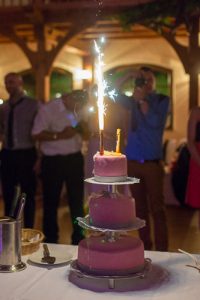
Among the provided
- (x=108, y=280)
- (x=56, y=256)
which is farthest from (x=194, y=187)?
(x=108, y=280)

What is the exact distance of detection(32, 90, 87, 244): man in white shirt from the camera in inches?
161

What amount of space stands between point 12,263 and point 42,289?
237 mm

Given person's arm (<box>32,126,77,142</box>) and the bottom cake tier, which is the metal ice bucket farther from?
person's arm (<box>32,126,77,142</box>)

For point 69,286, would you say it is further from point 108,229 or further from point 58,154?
point 58,154

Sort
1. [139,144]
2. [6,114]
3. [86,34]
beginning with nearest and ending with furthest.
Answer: [139,144] → [6,114] → [86,34]

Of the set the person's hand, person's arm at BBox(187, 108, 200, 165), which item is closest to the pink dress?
person's arm at BBox(187, 108, 200, 165)

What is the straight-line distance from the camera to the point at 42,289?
5.53 feet

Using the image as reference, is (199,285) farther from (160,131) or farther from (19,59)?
(19,59)

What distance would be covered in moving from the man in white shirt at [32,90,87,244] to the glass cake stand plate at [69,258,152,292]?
228 centimetres

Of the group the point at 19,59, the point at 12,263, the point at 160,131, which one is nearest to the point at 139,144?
the point at 160,131

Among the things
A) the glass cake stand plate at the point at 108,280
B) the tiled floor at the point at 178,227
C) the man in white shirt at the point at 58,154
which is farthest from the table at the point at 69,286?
the tiled floor at the point at 178,227

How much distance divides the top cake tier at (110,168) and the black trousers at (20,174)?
9.26ft

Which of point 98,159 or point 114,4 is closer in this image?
point 98,159

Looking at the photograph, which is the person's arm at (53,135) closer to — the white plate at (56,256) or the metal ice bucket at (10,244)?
the white plate at (56,256)
